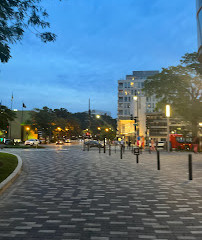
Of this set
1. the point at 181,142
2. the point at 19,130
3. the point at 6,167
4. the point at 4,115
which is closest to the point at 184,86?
the point at 181,142

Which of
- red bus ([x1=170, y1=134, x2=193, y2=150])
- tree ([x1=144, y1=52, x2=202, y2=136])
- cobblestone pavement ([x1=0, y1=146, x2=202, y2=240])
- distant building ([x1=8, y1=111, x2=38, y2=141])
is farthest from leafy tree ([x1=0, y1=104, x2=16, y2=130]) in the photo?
distant building ([x1=8, y1=111, x2=38, y2=141])

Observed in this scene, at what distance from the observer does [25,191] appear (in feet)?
26.0

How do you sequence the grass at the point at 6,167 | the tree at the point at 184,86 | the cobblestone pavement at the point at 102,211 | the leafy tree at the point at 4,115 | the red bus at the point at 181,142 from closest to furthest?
1. the cobblestone pavement at the point at 102,211
2. the grass at the point at 6,167
3. the leafy tree at the point at 4,115
4. the tree at the point at 184,86
5. the red bus at the point at 181,142

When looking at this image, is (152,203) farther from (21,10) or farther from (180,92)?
→ (180,92)

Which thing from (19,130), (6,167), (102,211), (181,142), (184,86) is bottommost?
(102,211)

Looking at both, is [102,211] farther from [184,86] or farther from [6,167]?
[184,86]

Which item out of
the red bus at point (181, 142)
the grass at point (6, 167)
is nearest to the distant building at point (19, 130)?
the red bus at point (181, 142)

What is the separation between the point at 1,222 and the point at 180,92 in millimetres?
33895

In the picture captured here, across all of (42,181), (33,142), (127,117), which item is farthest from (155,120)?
(42,181)

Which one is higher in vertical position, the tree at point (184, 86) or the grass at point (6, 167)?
the tree at point (184, 86)

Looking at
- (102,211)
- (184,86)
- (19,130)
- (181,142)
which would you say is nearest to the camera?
(102,211)

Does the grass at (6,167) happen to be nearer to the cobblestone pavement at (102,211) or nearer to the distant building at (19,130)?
the cobblestone pavement at (102,211)

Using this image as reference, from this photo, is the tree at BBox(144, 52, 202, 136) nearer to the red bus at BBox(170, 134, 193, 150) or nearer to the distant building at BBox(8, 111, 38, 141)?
the red bus at BBox(170, 134, 193, 150)

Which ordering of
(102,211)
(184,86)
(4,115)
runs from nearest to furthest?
(102,211) → (4,115) → (184,86)
